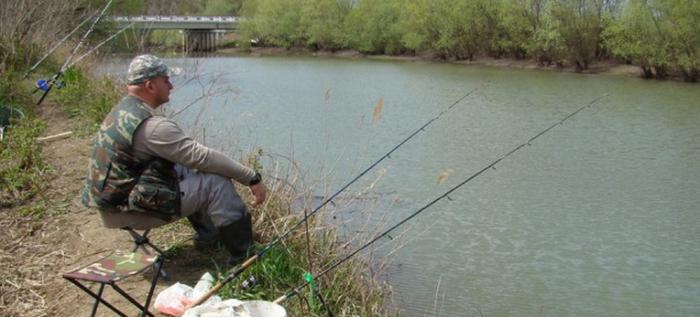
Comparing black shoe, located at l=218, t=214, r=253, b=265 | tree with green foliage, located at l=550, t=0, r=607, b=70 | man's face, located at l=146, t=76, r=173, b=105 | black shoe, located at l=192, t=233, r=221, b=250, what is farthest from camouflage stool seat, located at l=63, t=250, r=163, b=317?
tree with green foliage, located at l=550, t=0, r=607, b=70

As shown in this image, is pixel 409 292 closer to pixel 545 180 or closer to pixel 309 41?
pixel 545 180

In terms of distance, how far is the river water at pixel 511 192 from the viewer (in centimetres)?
545

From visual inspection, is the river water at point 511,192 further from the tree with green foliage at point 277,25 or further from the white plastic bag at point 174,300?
the tree with green foliage at point 277,25

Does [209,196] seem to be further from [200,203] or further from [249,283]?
[249,283]

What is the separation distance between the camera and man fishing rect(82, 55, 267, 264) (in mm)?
3332

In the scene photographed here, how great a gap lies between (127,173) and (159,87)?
1.49 ft

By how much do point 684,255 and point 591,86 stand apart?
60.0 ft

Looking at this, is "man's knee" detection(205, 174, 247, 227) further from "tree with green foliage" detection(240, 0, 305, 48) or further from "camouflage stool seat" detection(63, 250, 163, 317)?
"tree with green foliage" detection(240, 0, 305, 48)

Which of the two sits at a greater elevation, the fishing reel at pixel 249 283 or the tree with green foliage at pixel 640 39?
the tree with green foliage at pixel 640 39

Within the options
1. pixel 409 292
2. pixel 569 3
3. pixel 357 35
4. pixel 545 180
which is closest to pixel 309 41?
pixel 357 35

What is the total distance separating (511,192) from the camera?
27.5 feet

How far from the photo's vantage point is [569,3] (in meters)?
33.5

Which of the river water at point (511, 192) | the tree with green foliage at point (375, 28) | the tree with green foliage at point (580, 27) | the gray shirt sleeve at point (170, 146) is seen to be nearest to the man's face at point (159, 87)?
the gray shirt sleeve at point (170, 146)

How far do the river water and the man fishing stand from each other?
1115 millimetres
